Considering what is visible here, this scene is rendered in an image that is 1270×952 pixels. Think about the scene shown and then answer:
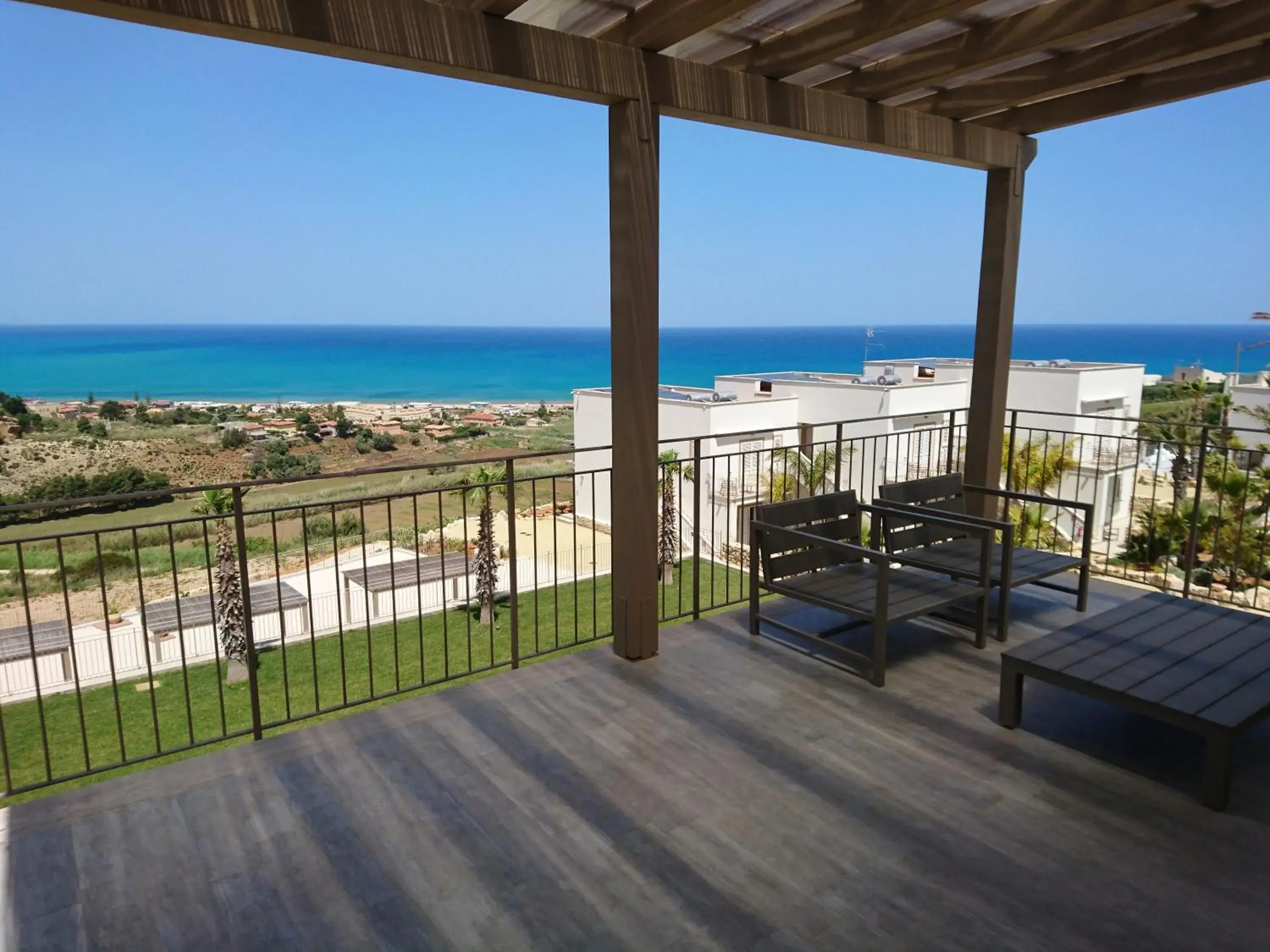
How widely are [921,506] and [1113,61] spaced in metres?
2.34

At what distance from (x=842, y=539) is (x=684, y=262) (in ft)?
208

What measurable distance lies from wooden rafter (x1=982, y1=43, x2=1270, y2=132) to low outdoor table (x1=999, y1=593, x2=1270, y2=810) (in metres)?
2.43

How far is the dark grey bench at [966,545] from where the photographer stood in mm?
3957

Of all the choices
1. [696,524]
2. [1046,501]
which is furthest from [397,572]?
[1046,501]

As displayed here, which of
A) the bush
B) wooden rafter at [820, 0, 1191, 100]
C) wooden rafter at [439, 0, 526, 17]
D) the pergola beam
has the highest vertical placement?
wooden rafter at [820, 0, 1191, 100]

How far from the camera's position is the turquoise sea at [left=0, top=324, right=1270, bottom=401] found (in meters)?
46.0

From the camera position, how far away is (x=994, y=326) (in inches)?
195

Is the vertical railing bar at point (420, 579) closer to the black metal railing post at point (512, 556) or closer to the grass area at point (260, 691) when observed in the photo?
the black metal railing post at point (512, 556)

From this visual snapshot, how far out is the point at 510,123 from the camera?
56.1m

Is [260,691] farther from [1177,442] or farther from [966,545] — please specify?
[1177,442]

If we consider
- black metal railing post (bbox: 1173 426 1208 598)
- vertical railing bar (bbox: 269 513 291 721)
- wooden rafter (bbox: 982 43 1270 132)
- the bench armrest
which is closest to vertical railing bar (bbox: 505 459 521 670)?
vertical railing bar (bbox: 269 513 291 721)

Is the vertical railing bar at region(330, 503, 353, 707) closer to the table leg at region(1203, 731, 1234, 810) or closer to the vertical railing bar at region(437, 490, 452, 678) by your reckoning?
the vertical railing bar at region(437, 490, 452, 678)

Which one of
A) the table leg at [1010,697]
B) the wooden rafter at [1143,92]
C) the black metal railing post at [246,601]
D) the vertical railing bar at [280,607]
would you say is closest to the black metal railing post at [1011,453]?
the wooden rafter at [1143,92]

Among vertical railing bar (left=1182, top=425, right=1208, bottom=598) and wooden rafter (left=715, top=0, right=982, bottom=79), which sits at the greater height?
wooden rafter (left=715, top=0, right=982, bottom=79)
